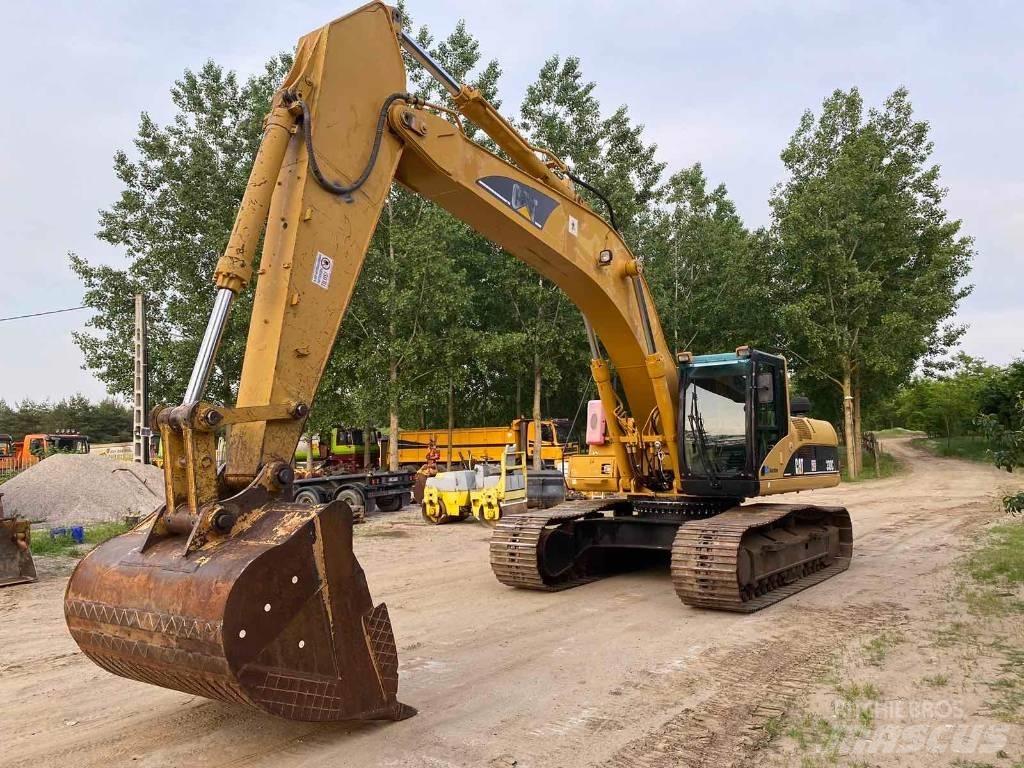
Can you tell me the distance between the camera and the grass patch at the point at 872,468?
93.1 feet

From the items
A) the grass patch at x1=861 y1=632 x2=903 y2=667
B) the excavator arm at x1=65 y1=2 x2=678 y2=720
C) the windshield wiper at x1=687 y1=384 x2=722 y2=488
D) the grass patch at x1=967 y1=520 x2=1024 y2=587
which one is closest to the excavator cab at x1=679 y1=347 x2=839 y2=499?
the windshield wiper at x1=687 y1=384 x2=722 y2=488

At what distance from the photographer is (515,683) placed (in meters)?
5.14

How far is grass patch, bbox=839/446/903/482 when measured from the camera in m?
28.4

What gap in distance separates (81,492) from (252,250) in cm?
1375

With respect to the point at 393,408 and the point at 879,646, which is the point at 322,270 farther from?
the point at 393,408

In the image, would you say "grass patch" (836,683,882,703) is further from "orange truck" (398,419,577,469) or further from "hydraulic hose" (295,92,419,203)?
"orange truck" (398,419,577,469)

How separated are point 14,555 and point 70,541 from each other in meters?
3.07

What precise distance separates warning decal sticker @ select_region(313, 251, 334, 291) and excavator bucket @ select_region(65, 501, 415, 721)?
133 cm

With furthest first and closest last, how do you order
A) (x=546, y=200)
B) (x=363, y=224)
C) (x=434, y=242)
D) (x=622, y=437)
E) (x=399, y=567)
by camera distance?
(x=434, y=242)
(x=399, y=567)
(x=622, y=437)
(x=546, y=200)
(x=363, y=224)

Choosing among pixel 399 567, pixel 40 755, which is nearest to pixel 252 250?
pixel 40 755

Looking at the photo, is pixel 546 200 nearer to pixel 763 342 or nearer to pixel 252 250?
pixel 252 250

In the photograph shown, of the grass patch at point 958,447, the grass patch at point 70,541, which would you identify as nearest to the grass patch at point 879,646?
the grass patch at point 70,541

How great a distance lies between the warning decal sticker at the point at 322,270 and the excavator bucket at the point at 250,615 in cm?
133

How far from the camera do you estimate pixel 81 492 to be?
15.5 metres
